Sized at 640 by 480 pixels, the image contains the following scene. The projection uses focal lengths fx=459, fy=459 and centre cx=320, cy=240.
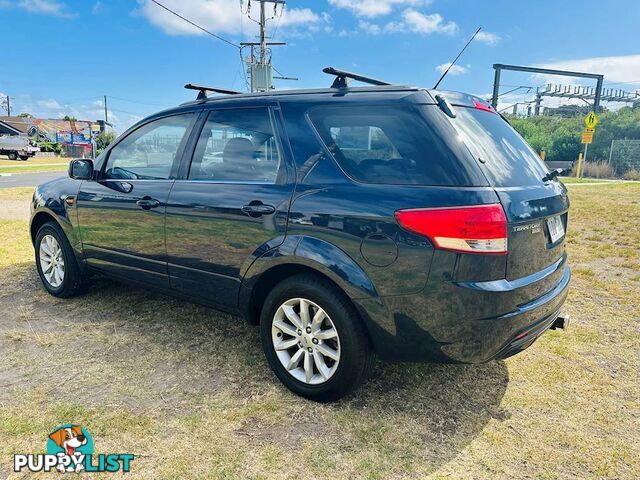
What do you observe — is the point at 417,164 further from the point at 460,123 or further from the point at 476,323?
the point at 476,323

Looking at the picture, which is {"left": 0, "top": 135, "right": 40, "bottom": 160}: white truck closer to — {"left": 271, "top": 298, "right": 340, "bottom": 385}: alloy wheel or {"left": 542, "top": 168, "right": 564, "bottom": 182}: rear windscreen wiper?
{"left": 271, "top": 298, "right": 340, "bottom": 385}: alloy wheel

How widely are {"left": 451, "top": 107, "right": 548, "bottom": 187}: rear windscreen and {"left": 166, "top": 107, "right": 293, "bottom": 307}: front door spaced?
41.9 inches

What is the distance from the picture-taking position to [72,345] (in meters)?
3.48

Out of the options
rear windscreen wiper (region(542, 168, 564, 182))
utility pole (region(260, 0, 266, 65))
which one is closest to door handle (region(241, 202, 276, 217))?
rear windscreen wiper (region(542, 168, 564, 182))

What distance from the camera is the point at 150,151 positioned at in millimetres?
3746

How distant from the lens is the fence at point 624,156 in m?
25.3

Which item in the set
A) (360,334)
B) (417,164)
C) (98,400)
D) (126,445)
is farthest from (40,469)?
(417,164)

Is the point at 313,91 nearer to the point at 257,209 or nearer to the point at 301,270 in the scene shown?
the point at 257,209

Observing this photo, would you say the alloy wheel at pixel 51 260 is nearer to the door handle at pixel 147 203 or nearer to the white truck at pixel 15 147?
the door handle at pixel 147 203

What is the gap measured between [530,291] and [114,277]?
129 inches

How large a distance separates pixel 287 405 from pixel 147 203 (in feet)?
5.96

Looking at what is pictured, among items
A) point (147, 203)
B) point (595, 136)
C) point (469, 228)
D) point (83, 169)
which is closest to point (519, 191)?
point (469, 228)

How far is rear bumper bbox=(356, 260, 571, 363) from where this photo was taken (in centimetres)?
227

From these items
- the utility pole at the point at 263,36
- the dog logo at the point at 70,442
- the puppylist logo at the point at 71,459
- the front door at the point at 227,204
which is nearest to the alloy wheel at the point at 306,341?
the front door at the point at 227,204
